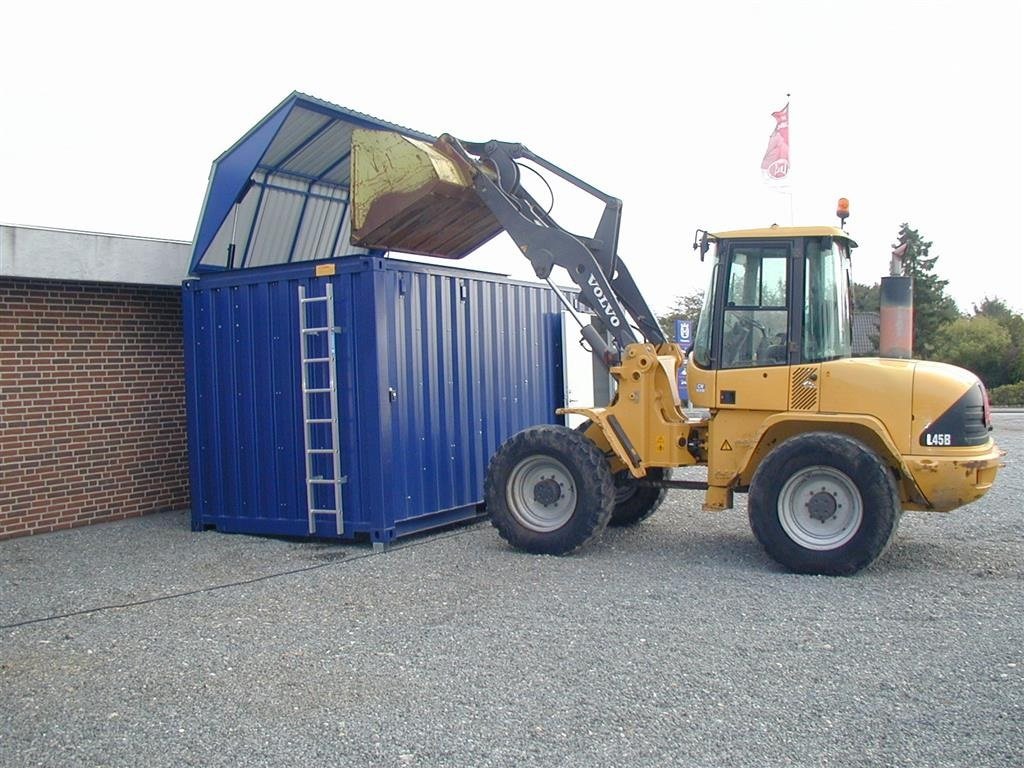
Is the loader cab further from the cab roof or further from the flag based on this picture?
the flag

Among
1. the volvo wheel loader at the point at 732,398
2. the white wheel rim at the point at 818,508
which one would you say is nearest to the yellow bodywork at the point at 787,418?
the volvo wheel loader at the point at 732,398

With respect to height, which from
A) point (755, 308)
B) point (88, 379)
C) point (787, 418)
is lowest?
point (787, 418)

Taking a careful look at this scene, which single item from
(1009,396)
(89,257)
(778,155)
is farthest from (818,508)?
(1009,396)

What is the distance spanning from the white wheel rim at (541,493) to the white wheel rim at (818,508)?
1838 mm

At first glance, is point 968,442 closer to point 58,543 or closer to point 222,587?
point 222,587

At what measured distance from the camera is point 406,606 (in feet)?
24.2

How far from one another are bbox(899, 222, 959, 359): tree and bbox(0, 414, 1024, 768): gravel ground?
41687 mm

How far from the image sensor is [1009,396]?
39.0m

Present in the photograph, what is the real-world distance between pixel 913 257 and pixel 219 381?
152 feet

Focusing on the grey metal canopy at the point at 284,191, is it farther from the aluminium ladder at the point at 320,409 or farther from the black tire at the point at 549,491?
the black tire at the point at 549,491

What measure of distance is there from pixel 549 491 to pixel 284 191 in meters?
4.74

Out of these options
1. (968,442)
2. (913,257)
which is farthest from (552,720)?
(913,257)

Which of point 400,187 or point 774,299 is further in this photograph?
point 400,187

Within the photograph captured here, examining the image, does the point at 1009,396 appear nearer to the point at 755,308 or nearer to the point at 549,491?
the point at 755,308
